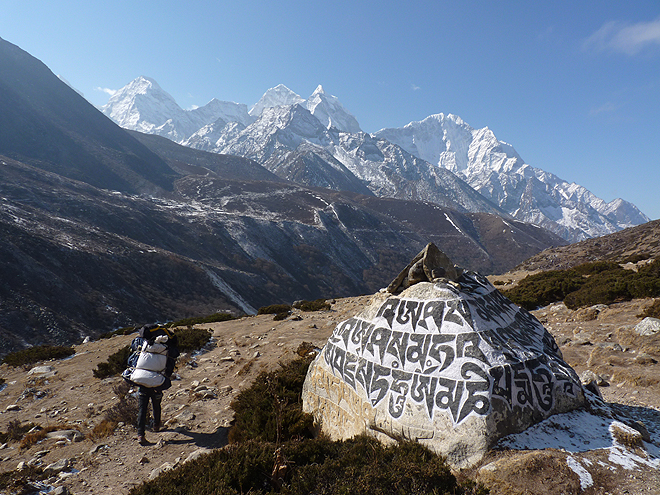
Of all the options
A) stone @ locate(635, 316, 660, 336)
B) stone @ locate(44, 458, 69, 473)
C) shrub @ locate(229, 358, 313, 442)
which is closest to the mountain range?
stone @ locate(44, 458, 69, 473)

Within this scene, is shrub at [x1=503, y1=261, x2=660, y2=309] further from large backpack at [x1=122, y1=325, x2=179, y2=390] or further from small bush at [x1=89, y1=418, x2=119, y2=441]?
small bush at [x1=89, y1=418, x2=119, y2=441]

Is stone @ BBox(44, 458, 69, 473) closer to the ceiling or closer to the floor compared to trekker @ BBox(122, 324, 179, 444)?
closer to the floor

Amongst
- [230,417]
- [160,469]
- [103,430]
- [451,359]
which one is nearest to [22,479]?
[160,469]

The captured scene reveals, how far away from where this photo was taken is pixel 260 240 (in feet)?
264

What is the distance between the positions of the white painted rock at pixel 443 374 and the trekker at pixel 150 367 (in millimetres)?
3166

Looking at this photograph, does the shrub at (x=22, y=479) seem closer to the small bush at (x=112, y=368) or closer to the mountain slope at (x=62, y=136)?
the small bush at (x=112, y=368)

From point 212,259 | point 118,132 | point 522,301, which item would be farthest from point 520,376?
point 118,132

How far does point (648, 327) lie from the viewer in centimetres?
990

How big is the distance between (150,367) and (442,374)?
5.87 meters

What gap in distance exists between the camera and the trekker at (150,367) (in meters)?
6.77

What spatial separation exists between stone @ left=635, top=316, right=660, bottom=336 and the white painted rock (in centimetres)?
531

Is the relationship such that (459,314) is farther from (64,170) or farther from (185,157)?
(185,157)

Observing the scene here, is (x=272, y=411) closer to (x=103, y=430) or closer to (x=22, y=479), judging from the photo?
(x=103, y=430)

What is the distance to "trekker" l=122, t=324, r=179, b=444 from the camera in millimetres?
6766
